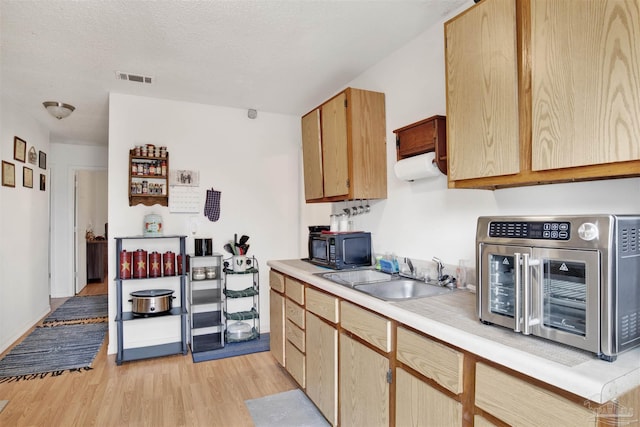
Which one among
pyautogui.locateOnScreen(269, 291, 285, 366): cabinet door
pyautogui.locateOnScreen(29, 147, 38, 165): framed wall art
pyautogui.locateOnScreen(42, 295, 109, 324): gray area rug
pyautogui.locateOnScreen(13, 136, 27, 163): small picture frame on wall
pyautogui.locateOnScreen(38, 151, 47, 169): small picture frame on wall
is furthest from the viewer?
pyautogui.locateOnScreen(42, 295, 109, 324): gray area rug

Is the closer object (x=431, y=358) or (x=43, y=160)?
(x=431, y=358)

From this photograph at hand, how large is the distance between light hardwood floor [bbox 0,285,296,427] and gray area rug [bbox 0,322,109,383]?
143 millimetres

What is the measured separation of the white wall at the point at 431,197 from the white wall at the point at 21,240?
345 centimetres

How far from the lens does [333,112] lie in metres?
2.81

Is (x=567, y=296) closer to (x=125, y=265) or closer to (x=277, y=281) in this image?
Result: (x=277, y=281)

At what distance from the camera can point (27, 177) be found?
4109mm

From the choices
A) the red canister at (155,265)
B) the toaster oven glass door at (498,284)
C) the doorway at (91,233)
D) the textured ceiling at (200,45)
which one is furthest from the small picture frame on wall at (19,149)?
the toaster oven glass door at (498,284)

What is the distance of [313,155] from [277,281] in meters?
1.14

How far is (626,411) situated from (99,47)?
3248mm

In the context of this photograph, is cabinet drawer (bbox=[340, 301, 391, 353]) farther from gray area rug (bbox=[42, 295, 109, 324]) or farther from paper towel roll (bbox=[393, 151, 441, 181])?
gray area rug (bbox=[42, 295, 109, 324])

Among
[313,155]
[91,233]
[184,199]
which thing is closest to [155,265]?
[184,199]

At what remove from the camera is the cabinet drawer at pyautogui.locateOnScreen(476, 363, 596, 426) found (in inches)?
37.3

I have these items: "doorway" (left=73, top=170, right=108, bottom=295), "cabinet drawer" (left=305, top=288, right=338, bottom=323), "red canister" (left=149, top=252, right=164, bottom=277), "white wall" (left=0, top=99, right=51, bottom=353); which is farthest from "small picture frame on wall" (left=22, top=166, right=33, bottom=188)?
"cabinet drawer" (left=305, top=288, right=338, bottom=323)

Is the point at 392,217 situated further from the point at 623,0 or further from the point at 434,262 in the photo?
the point at 623,0
